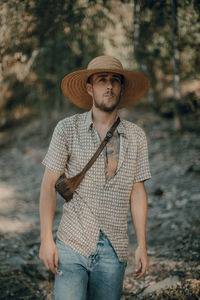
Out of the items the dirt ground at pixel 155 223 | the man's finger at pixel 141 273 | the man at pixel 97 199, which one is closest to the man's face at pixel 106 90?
the man at pixel 97 199

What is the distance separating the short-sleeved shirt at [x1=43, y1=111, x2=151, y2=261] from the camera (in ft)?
8.67

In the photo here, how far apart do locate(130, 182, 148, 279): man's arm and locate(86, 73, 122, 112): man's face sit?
671mm

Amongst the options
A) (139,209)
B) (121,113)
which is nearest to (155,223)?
(139,209)

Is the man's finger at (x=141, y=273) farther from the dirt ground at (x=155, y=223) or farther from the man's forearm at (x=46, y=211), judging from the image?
the dirt ground at (x=155, y=223)

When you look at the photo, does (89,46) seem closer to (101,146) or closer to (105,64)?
(105,64)

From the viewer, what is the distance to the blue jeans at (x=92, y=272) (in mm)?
2477

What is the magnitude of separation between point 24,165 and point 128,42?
5435mm

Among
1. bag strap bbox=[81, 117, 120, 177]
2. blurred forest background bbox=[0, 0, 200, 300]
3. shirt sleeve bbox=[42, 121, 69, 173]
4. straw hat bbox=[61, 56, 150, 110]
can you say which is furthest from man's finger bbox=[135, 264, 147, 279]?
Result: straw hat bbox=[61, 56, 150, 110]

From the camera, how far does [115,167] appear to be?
280 centimetres

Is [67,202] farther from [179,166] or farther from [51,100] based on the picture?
[51,100]

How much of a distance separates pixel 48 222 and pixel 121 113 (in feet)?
39.9

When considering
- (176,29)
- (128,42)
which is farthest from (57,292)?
(128,42)

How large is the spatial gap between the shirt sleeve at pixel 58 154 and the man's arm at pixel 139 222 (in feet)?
2.05

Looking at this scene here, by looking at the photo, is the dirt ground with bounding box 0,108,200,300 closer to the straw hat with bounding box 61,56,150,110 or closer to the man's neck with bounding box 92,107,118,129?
the man's neck with bounding box 92,107,118,129
